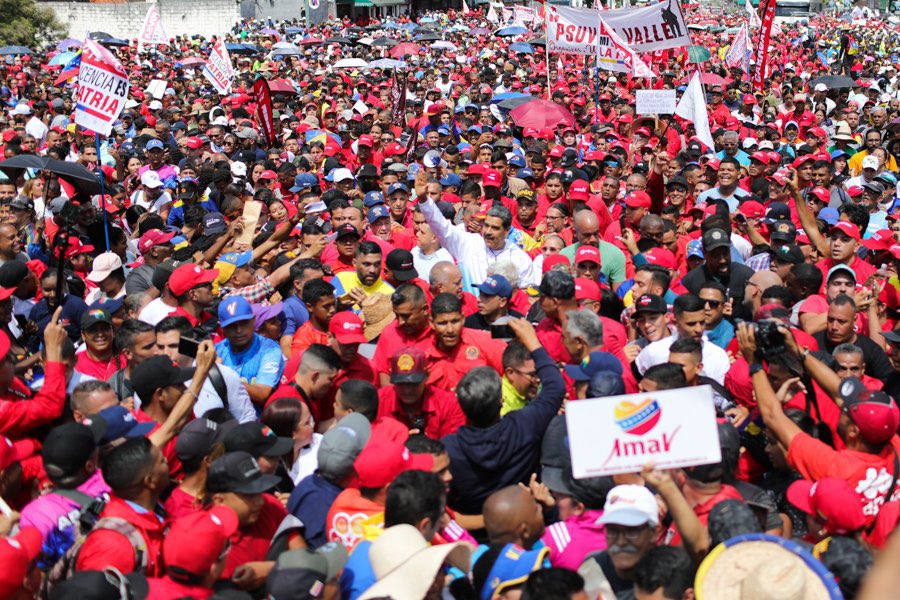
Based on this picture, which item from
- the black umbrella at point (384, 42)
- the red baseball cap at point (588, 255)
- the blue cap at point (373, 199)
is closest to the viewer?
the red baseball cap at point (588, 255)

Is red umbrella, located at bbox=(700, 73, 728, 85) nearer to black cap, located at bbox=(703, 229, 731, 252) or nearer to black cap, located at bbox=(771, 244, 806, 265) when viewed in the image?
→ black cap, located at bbox=(771, 244, 806, 265)

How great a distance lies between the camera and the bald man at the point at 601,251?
25.6 ft

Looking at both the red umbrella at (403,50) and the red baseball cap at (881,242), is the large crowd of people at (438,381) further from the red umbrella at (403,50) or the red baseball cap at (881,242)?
the red umbrella at (403,50)

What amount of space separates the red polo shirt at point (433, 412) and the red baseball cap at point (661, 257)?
3.03m

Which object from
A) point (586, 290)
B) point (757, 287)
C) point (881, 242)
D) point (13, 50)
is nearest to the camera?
point (586, 290)

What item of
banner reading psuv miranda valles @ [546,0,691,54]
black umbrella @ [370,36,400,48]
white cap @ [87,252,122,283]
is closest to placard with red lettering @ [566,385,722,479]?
white cap @ [87,252,122,283]

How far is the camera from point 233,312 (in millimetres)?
5887

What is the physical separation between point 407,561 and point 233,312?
9.67ft

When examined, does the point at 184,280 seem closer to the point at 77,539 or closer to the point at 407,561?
the point at 77,539

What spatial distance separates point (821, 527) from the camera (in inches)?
154

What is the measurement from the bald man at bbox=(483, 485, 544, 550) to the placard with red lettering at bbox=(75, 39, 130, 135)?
21.6ft

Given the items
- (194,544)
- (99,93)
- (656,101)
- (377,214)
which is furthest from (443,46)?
(194,544)

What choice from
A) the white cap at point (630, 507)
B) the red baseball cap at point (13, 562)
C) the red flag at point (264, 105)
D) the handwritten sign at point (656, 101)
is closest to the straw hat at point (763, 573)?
the white cap at point (630, 507)

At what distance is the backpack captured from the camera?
3691 mm
